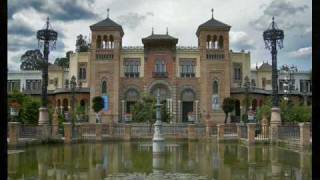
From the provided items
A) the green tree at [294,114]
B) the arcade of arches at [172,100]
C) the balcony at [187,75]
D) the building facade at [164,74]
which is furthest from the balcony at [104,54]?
the green tree at [294,114]

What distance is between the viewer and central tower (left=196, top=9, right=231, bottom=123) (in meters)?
56.2

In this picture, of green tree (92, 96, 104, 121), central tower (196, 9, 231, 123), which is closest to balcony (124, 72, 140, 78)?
green tree (92, 96, 104, 121)

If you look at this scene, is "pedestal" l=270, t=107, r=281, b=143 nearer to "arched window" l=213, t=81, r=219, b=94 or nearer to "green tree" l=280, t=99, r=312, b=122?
"green tree" l=280, t=99, r=312, b=122

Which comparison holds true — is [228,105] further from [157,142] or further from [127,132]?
[157,142]

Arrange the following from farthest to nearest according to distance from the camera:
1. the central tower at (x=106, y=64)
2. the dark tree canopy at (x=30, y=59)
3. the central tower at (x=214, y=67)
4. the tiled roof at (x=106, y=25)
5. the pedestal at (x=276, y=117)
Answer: the dark tree canopy at (x=30, y=59)
the tiled roof at (x=106, y=25)
the central tower at (x=106, y=64)
the central tower at (x=214, y=67)
the pedestal at (x=276, y=117)

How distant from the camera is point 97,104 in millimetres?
53656

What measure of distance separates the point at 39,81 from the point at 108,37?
53.9 ft

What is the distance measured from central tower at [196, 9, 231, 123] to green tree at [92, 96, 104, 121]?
12545 mm

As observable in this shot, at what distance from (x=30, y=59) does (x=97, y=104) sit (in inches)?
1461

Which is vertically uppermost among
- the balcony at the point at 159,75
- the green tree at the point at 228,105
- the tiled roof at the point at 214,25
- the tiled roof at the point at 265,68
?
the tiled roof at the point at 214,25

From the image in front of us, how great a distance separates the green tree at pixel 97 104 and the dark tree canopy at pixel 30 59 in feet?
112

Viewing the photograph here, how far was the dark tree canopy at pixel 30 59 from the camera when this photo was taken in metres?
84.9

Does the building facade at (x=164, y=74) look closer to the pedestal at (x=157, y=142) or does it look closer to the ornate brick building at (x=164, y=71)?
the ornate brick building at (x=164, y=71)
